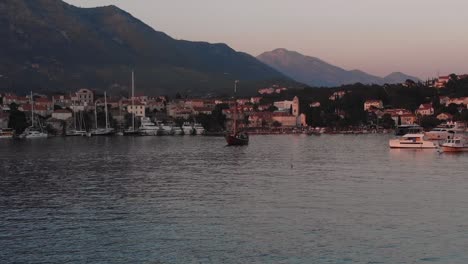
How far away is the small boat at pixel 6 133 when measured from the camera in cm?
10281

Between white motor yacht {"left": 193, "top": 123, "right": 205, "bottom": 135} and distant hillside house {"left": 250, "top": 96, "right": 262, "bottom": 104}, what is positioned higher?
distant hillside house {"left": 250, "top": 96, "right": 262, "bottom": 104}

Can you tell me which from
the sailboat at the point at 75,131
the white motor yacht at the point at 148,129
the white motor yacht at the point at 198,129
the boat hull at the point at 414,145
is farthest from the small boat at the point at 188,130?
the boat hull at the point at 414,145

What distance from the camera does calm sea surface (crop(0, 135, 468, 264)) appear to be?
52.2 feet

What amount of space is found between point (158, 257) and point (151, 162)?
95.2 feet

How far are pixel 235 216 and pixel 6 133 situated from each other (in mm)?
91152

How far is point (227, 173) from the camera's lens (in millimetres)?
35281

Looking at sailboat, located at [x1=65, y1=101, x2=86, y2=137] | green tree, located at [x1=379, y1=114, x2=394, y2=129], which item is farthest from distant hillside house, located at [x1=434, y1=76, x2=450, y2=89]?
sailboat, located at [x1=65, y1=101, x2=86, y2=137]

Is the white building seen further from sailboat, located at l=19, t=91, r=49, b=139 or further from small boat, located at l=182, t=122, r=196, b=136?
sailboat, located at l=19, t=91, r=49, b=139

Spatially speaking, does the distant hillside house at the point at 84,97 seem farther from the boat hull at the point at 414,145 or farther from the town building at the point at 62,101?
the boat hull at the point at 414,145

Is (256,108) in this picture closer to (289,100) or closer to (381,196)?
(289,100)

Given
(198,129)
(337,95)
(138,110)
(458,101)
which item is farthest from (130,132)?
(458,101)

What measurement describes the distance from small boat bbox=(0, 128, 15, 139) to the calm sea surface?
232ft

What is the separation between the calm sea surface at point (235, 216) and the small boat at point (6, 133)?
232ft

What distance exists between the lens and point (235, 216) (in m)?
20.7
